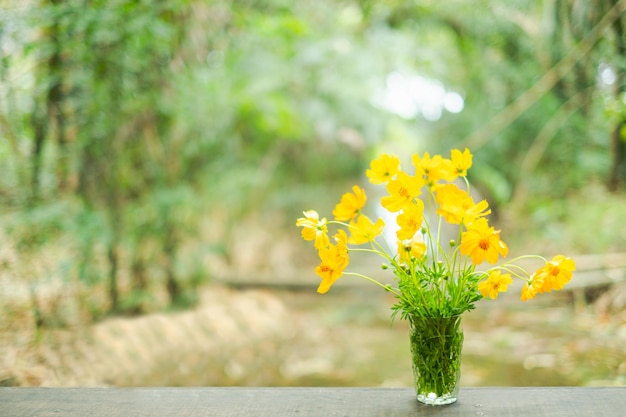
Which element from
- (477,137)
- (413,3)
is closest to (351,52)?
(413,3)

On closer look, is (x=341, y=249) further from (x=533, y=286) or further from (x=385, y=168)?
(x=533, y=286)

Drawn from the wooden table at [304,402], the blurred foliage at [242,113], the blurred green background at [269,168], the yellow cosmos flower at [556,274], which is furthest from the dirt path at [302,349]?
the yellow cosmos flower at [556,274]

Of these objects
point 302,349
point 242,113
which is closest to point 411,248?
point 302,349

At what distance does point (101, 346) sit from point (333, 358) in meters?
1.14

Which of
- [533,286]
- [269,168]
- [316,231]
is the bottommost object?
[533,286]

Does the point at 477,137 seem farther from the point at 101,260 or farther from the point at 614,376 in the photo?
the point at 101,260

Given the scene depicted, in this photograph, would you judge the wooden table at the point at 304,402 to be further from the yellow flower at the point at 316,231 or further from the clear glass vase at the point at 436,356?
the yellow flower at the point at 316,231

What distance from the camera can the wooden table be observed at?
0.95m

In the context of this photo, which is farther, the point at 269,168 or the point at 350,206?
the point at 269,168

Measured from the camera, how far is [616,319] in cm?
295

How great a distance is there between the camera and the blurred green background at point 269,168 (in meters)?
2.45

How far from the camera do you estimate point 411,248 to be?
3.08 feet

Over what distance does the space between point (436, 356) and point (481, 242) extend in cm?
19

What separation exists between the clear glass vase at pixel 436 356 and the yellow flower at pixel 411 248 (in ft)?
0.32
